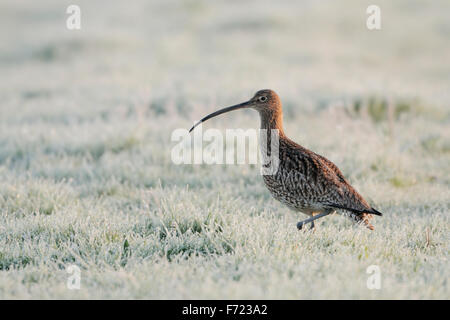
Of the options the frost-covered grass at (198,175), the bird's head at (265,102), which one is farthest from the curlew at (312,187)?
the bird's head at (265,102)

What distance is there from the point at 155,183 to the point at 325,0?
66.4 feet

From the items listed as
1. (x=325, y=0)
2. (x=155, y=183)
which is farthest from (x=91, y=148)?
(x=325, y=0)

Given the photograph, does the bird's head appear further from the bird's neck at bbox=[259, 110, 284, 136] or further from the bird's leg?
Answer: the bird's leg

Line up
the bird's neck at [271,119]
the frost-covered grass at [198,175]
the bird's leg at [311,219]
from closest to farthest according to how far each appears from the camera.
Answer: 1. the frost-covered grass at [198,175]
2. the bird's leg at [311,219]
3. the bird's neck at [271,119]

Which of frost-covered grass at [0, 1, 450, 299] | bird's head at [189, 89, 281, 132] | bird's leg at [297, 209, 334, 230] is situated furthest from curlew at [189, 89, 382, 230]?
bird's head at [189, 89, 281, 132]

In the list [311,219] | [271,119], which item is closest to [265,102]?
[271,119]

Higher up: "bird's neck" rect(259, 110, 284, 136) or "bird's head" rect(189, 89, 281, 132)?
"bird's head" rect(189, 89, 281, 132)

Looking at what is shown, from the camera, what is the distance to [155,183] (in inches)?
267

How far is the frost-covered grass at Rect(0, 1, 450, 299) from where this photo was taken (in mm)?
3924

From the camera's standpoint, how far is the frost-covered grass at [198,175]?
3924mm

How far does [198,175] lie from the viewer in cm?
686

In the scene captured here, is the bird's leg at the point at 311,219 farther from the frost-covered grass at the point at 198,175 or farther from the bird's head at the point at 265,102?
the bird's head at the point at 265,102
